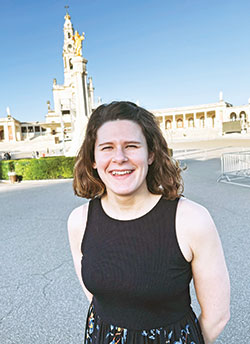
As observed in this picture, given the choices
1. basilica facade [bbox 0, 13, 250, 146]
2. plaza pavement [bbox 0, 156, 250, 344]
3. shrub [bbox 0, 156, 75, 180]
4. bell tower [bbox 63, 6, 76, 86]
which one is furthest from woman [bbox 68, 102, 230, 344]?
bell tower [bbox 63, 6, 76, 86]

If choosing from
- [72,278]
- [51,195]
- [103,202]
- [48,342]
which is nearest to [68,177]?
[51,195]

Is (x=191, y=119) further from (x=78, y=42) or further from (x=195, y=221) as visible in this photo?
(x=195, y=221)

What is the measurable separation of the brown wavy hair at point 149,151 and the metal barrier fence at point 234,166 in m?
10.5

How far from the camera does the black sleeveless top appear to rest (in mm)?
1367

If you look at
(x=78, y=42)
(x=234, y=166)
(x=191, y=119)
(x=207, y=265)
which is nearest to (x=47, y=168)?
(x=78, y=42)

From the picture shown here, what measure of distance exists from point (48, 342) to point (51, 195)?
786cm

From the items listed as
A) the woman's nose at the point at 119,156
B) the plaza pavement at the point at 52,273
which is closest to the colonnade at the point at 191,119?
the plaza pavement at the point at 52,273

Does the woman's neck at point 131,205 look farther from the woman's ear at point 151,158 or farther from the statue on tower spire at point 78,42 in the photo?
the statue on tower spire at point 78,42

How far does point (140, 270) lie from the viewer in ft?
4.54

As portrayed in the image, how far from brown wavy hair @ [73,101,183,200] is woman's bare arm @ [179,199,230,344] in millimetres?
192

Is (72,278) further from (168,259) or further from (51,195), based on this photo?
(51,195)

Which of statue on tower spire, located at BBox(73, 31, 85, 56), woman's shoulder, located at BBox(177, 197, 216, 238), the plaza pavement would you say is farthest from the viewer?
statue on tower spire, located at BBox(73, 31, 85, 56)

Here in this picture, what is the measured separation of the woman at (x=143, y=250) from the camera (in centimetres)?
136

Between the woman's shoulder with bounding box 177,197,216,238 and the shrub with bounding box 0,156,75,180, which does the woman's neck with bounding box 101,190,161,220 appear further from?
the shrub with bounding box 0,156,75,180
